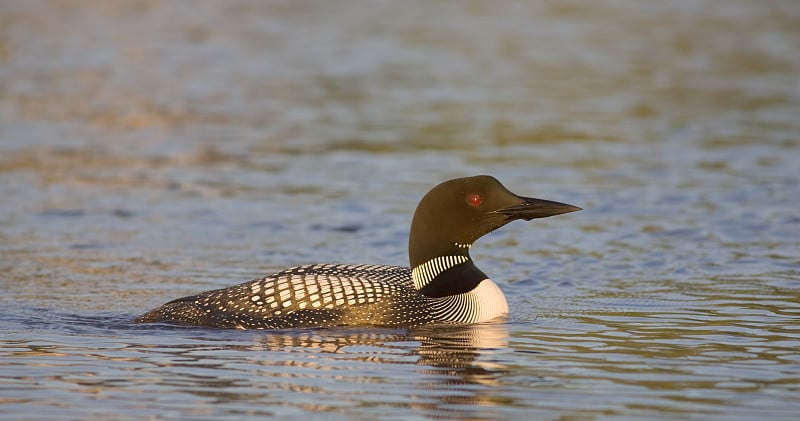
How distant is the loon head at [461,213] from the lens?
25.0ft

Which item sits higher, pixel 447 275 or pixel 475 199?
pixel 475 199

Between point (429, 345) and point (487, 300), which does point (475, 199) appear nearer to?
point (487, 300)

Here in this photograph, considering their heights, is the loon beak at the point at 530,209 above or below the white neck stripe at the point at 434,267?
above

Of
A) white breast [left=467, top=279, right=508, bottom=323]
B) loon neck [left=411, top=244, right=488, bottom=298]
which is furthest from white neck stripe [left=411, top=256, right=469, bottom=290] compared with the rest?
white breast [left=467, top=279, right=508, bottom=323]

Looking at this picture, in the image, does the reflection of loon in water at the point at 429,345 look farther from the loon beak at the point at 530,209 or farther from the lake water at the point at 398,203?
the loon beak at the point at 530,209

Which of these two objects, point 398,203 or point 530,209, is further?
point 398,203

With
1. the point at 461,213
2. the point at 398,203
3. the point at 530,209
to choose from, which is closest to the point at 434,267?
the point at 461,213

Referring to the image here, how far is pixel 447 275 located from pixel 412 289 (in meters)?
0.20

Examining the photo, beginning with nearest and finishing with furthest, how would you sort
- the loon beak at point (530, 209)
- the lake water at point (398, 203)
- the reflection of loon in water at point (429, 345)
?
the lake water at point (398, 203) → the reflection of loon in water at point (429, 345) → the loon beak at point (530, 209)

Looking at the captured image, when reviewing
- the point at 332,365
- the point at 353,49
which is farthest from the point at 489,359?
the point at 353,49

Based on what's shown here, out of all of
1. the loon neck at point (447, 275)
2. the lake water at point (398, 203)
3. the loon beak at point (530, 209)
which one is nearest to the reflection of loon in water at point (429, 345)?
the lake water at point (398, 203)

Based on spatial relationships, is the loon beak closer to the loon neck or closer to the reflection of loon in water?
the loon neck

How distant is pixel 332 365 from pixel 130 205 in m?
5.12

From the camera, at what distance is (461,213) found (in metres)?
7.65
